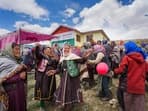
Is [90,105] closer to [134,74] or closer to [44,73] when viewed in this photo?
[44,73]

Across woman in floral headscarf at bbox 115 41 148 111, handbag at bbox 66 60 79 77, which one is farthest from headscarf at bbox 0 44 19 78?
woman in floral headscarf at bbox 115 41 148 111

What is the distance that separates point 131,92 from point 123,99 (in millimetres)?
480

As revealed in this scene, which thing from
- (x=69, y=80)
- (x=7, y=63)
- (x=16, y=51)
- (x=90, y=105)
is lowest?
(x=90, y=105)

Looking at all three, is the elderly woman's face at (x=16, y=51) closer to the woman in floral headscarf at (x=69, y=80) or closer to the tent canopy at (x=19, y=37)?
the woman in floral headscarf at (x=69, y=80)

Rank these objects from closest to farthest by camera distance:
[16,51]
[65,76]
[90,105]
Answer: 1. [16,51]
2. [65,76]
3. [90,105]

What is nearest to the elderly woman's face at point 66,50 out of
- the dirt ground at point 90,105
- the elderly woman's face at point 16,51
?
the elderly woman's face at point 16,51

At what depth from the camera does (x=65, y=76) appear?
4867 millimetres

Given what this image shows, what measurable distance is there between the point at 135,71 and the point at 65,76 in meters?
1.57

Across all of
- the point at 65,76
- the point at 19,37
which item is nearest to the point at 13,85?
the point at 65,76

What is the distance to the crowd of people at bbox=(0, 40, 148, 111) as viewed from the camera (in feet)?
12.7

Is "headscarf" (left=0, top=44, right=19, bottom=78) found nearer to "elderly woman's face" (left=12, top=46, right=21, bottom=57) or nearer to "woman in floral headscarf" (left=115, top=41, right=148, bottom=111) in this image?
"elderly woman's face" (left=12, top=46, right=21, bottom=57)

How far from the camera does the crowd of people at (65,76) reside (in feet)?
12.7

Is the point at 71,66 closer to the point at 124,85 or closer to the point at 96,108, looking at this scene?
the point at 124,85

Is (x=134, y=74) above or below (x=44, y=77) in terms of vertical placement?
above
